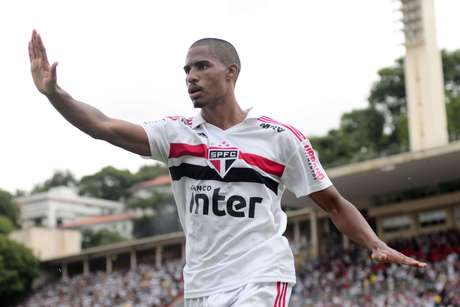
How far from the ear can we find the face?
0.06 m

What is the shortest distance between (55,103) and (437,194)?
3201 centimetres

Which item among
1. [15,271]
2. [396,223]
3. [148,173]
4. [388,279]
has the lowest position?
[15,271]

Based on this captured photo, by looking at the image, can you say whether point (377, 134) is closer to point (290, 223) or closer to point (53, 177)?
point (290, 223)

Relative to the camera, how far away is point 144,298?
1485 inches

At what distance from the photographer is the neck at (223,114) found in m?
4.54

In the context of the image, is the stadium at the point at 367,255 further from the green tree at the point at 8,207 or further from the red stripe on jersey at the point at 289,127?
the green tree at the point at 8,207

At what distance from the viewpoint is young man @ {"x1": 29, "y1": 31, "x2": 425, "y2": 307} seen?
14.0 ft

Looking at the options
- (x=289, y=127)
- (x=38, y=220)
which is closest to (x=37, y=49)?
(x=289, y=127)

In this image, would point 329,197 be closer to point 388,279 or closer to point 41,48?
point 41,48

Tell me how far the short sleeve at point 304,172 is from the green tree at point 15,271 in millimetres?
47011

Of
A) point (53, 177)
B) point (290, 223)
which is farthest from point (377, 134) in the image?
point (53, 177)

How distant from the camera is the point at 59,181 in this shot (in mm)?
118375

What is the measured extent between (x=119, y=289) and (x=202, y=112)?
37929 mm

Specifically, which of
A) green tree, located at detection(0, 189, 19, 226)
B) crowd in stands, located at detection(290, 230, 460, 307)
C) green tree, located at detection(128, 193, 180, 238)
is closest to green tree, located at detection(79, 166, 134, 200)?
green tree, located at detection(128, 193, 180, 238)
